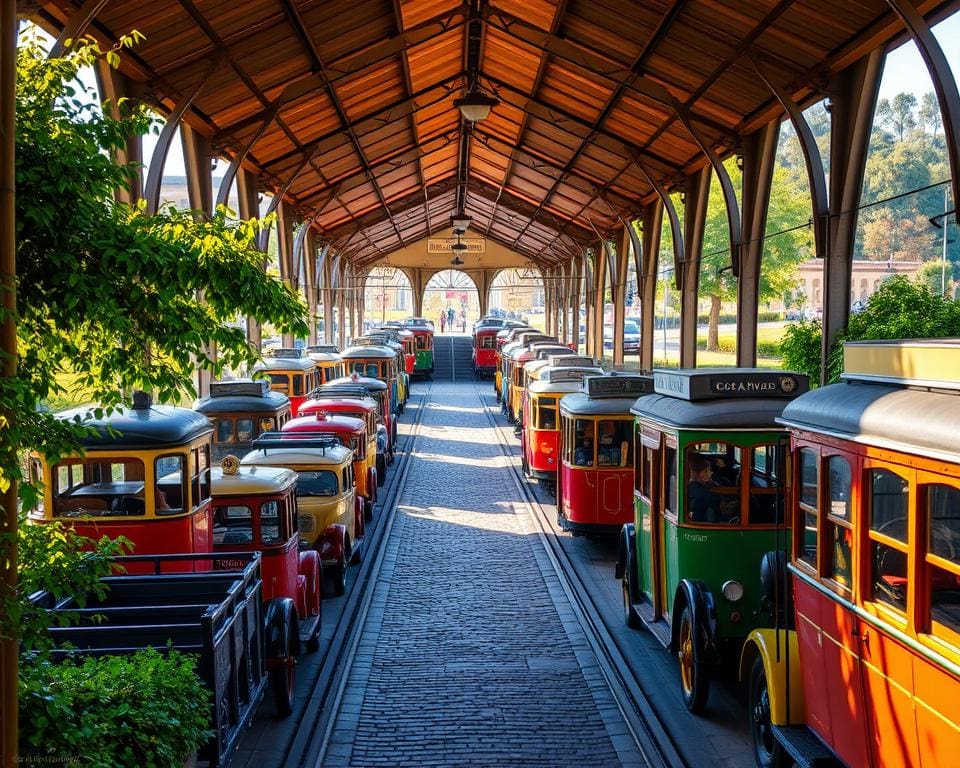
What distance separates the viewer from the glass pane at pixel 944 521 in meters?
5.00

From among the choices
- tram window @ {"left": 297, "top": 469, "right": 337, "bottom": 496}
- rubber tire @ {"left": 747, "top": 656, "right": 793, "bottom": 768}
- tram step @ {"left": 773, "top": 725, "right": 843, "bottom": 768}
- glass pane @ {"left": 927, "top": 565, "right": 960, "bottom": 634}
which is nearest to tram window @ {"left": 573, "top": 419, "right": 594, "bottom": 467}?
tram window @ {"left": 297, "top": 469, "right": 337, "bottom": 496}

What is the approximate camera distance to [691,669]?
909 centimetres

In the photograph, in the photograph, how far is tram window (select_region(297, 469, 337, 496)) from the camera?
13.3 metres

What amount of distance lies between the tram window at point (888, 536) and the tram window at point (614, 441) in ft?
32.6

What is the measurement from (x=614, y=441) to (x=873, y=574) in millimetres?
10065

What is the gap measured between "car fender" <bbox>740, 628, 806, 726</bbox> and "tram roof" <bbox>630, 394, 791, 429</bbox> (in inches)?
83.2

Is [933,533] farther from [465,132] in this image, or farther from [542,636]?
[465,132]

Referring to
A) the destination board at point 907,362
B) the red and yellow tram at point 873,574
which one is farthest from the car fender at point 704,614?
the destination board at point 907,362

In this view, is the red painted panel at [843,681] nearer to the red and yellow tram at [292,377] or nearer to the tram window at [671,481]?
the tram window at [671,481]

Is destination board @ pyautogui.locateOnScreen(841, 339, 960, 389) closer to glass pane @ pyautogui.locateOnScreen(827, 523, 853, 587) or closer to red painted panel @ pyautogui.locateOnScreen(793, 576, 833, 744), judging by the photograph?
glass pane @ pyautogui.locateOnScreen(827, 523, 853, 587)

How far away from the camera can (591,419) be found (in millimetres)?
15859

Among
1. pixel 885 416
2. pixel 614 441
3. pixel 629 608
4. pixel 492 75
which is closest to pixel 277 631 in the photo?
pixel 629 608

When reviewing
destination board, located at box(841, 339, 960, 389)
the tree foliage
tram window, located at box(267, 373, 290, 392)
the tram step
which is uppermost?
the tree foliage

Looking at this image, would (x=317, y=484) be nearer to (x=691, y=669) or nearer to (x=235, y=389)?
(x=235, y=389)
